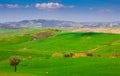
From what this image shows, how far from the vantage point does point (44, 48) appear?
139m

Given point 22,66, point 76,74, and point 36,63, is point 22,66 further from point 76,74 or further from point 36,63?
point 76,74

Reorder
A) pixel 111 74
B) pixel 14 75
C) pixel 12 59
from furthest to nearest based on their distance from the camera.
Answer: pixel 12 59 → pixel 111 74 → pixel 14 75

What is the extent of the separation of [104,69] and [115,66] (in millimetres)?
3707

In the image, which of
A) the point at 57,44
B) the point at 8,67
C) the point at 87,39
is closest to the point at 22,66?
the point at 8,67

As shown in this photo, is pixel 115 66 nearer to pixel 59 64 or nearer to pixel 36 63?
pixel 59 64

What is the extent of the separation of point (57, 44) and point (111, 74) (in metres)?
101

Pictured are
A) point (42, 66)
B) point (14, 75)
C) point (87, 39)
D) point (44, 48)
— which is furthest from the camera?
point (87, 39)

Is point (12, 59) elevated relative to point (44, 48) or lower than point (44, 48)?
elevated

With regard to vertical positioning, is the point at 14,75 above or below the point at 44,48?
above

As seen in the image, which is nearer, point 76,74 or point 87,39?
point 76,74

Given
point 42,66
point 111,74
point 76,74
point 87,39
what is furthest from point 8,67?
point 87,39

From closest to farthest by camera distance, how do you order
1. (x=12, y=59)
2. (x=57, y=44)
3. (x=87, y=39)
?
(x=12, y=59) < (x=57, y=44) < (x=87, y=39)

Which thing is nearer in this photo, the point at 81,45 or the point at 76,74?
the point at 76,74

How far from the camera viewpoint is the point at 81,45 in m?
141
